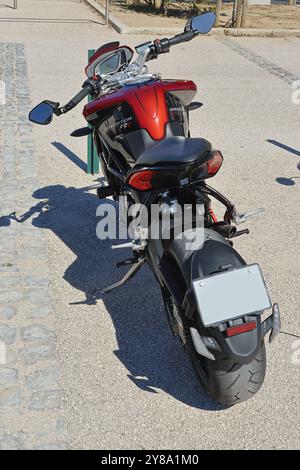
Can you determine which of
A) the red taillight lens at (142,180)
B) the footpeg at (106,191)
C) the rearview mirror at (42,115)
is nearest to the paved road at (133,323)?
the footpeg at (106,191)

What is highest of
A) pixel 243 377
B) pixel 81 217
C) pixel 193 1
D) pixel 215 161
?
pixel 215 161

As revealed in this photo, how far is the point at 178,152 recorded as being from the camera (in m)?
3.45

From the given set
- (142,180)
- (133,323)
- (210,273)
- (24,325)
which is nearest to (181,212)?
(142,180)

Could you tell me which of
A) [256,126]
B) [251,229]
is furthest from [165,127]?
[256,126]

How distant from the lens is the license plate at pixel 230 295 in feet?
10.3

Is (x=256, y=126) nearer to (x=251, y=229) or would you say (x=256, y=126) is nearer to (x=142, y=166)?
(x=251, y=229)

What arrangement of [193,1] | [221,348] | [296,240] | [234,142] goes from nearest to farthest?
[221,348] → [296,240] → [234,142] → [193,1]

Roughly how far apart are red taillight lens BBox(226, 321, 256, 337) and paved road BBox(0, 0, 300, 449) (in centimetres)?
52

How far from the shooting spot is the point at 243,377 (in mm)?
3305

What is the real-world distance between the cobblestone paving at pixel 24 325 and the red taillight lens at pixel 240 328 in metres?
0.92

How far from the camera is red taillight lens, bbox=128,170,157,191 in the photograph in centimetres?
360

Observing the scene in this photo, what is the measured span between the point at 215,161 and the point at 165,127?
411 mm

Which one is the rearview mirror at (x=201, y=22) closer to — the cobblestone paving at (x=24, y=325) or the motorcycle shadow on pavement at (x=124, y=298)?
the motorcycle shadow on pavement at (x=124, y=298)

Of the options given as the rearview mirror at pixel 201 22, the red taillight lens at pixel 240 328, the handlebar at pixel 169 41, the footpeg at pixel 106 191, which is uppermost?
the rearview mirror at pixel 201 22
